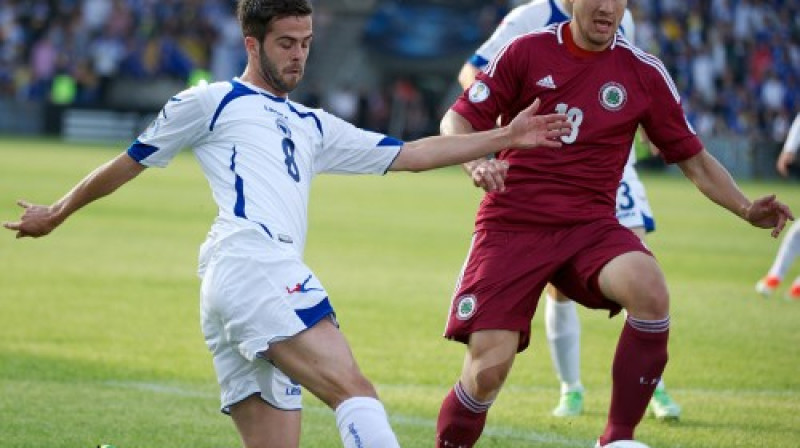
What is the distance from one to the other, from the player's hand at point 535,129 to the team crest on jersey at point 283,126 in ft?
2.91

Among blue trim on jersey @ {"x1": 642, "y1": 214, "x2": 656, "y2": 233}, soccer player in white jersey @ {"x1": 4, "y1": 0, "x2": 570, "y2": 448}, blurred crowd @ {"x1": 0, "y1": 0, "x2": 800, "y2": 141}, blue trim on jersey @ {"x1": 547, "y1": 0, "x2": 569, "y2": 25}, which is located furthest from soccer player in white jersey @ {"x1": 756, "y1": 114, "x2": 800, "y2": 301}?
blurred crowd @ {"x1": 0, "y1": 0, "x2": 800, "y2": 141}

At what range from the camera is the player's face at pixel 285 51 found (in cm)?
598

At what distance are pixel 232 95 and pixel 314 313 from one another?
0.98 meters

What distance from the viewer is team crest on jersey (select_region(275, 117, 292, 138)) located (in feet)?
19.8

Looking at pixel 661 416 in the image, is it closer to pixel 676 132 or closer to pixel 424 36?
pixel 676 132

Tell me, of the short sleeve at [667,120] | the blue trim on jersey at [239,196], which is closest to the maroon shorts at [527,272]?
the short sleeve at [667,120]

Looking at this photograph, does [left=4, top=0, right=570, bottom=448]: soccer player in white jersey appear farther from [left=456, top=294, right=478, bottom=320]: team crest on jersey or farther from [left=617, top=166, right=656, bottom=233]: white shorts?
[left=617, top=166, right=656, bottom=233]: white shorts

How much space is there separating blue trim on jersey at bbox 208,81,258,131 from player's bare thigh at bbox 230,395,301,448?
→ 1156 millimetres

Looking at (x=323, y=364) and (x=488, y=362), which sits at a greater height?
(x=323, y=364)

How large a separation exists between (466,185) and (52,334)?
1975 cm

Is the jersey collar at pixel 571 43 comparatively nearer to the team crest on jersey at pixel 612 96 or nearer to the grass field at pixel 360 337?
the team crest on jersey at pixel 612 96

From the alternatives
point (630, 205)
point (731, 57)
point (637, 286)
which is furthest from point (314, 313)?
point (731, 57)

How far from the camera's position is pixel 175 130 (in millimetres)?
6035

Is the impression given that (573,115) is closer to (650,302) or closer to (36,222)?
(650,302)
